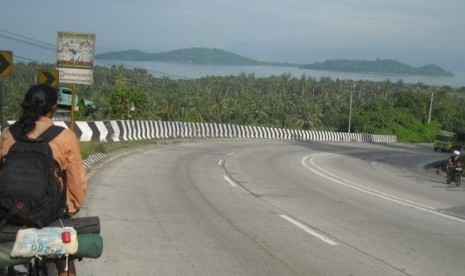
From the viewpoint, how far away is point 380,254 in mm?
8766

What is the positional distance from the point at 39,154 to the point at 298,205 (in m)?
9.99

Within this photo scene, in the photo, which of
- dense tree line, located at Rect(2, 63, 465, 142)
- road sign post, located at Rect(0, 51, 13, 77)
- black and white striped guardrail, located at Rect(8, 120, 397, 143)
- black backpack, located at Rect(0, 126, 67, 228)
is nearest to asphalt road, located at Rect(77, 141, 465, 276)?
black backpack, located at Rect(0, 126, 67, 228)

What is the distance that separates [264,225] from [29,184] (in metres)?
6.91

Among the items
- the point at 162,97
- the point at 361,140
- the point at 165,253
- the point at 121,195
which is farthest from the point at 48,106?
the point at 162,97

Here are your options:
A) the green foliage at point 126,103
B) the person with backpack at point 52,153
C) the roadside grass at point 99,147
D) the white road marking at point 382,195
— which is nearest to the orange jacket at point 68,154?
the person with backpack at point 52,153

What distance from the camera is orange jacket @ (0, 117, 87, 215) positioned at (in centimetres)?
429

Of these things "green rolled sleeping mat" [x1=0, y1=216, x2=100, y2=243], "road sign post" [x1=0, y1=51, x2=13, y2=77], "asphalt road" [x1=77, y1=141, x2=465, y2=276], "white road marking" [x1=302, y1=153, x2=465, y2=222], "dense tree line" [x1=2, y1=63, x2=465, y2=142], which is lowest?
"dense tree line" [x1=2, y1=63, x2=465, y2=142]

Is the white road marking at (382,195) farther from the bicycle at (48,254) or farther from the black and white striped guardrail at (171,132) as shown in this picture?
the bicycle at (48,254)

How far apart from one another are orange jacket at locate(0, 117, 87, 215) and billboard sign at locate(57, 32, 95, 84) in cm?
1257

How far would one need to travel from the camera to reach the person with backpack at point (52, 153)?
13.4 feet

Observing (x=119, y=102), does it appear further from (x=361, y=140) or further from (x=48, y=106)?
(x=48, y=106)

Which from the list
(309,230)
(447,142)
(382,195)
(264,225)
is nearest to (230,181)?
(382,195)

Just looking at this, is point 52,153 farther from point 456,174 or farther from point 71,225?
point 456,174

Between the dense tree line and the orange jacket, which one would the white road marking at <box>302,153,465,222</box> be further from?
the dense tree line
